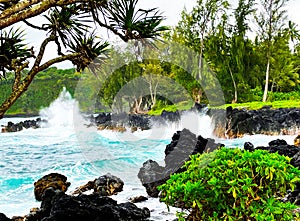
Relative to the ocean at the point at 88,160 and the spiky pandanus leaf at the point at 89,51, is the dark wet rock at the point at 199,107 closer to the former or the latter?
the ocean at the point at 88,160

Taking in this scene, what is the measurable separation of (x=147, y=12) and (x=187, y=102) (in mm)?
20315

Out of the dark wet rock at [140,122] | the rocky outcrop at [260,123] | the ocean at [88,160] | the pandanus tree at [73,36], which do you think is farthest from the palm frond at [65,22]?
the dark wet rock at [140,122]

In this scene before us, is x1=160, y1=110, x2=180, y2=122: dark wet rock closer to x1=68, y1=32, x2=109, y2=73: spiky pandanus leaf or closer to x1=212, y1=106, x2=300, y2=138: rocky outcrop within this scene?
x1=212, y1=106, x2=300, y2=138: rocky outcrop

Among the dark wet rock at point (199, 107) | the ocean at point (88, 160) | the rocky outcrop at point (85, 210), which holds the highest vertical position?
the dark wet rock at point (199, 107)

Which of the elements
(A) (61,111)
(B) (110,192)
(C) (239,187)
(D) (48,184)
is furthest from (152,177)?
(A) (61,111)

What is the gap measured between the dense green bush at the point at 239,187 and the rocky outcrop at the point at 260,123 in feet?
44.6

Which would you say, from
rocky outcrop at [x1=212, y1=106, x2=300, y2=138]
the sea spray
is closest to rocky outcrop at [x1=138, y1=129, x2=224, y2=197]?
rocky outcrop at [x1=212, y1=106, x2=300, y2=138]

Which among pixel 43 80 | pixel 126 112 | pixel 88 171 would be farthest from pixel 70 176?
pixel 43 80

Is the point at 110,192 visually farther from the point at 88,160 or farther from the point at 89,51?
the point at 88,160

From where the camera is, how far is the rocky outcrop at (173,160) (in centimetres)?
708

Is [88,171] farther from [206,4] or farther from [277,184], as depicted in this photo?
[206,4]

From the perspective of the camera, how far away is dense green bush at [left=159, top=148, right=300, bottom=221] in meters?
2.87

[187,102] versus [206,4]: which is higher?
[206,4]

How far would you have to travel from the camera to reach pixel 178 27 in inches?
1088
